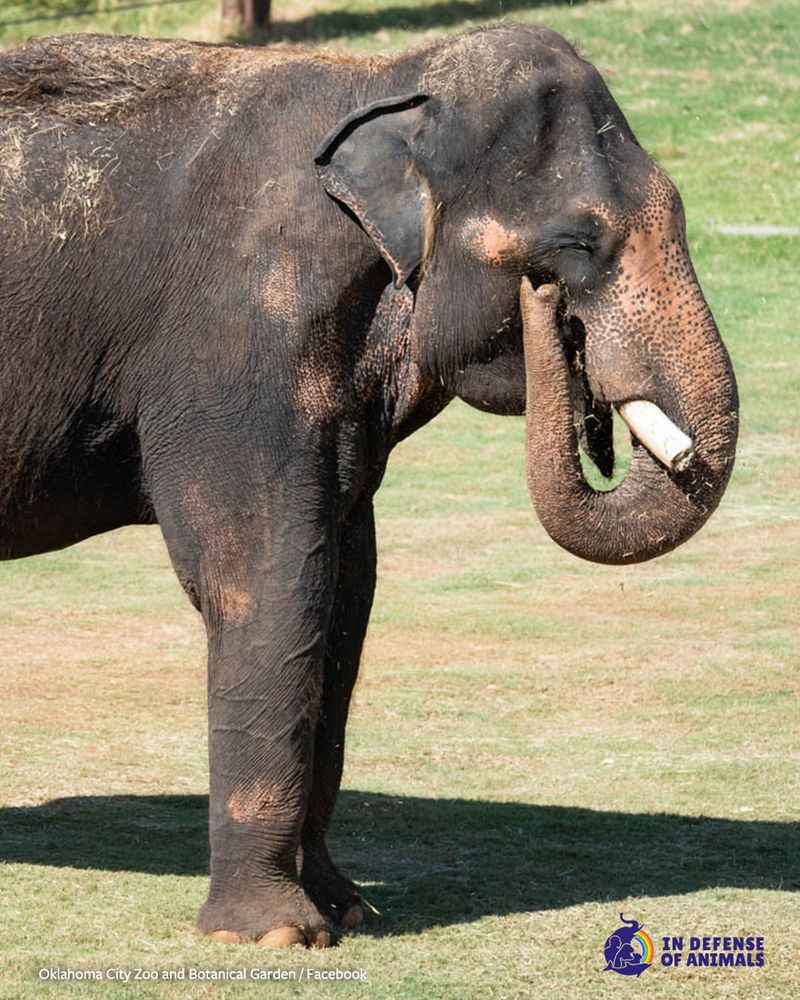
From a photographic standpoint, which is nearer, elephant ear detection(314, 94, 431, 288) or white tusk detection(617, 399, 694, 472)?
white tusk detection(617, 399, 694, 472)

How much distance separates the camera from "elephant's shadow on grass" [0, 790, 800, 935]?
7.25m

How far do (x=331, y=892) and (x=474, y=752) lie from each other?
2.27 m

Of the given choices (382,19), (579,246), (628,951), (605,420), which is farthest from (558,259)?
(382,19)

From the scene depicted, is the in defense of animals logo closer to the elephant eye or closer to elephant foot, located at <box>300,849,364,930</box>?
elephant foot, located at <box>300,849,364,930</box>

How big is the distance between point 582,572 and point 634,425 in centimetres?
641

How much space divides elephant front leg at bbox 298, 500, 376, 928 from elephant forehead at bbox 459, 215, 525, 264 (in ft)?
3.41

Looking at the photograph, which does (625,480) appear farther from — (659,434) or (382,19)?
(382,19)

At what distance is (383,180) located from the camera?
250 inches

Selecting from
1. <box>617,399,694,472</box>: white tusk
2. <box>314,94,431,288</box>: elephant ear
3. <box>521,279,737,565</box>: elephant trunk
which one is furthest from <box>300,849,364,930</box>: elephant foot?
<box>314,94,431,288</box>: elephant ear

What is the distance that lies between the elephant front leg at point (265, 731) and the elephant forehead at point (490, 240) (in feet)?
3.31

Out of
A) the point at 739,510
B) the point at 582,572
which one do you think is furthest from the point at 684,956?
the point at 739,510

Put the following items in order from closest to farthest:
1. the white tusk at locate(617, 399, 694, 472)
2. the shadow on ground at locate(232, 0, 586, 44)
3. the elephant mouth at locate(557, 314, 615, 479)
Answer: the white tusk at locate(617, 399, 694, 472)
the elephant mouth at locate(557, 314, 615, 479)
the shadow on ground at locate(232, 0, 586, 44)

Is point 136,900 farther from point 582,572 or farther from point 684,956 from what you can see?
point 582,572

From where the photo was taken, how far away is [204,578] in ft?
21.2
